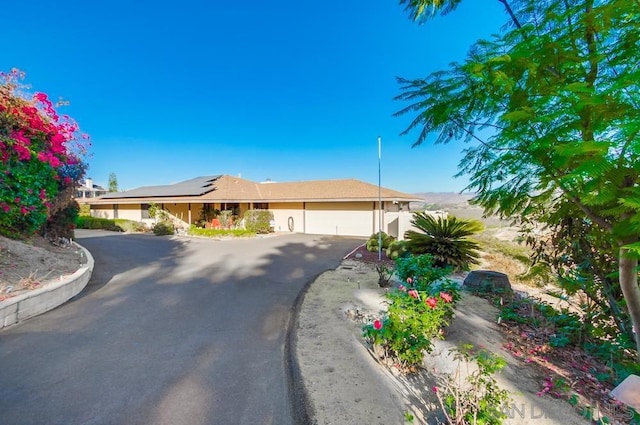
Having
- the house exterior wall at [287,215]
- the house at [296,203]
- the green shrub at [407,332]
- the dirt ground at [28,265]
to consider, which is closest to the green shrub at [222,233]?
the house at [296,203]

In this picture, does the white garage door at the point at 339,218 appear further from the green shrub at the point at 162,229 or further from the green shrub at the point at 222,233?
the green shrub at the point at 162,229

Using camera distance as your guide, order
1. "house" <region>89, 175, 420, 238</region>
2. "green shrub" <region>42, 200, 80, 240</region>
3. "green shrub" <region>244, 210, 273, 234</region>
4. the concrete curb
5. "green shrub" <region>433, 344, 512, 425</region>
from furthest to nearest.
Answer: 1. "green shrub" <region>244, 210, 273, 234</region>
2. "house" <region>89, 175, 420, 238</region>
3. "green shrub" <region>42, 200, 80, 240</region>
4. the concrete curb
5. "green shrub" <region>433, 344, 512, 425</region>

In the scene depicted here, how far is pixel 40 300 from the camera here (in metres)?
4.36

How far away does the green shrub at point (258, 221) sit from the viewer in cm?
1714

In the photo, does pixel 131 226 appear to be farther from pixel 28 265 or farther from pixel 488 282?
pixel 488 282

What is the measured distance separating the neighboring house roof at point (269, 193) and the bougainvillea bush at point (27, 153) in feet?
33.5

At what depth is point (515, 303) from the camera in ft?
17.5

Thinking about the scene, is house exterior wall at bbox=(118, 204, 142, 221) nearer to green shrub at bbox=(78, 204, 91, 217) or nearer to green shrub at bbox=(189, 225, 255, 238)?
green shrub at bbox=(78, 204, 91, 217)

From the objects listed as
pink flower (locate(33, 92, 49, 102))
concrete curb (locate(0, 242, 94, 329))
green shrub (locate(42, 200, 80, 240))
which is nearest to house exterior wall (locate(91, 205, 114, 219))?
green shrub (locate(42, 200, 80, 240))

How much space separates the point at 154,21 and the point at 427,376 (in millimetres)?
14295

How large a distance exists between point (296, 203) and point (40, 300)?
594 inches

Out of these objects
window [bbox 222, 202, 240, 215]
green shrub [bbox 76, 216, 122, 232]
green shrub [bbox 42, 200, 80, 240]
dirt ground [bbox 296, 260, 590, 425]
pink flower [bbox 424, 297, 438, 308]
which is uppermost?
window [bbox 222, 202, 240, 215]

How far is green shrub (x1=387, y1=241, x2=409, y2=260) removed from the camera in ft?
27.0

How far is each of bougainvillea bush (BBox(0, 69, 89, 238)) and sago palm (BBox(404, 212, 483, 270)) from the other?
10100 mm
